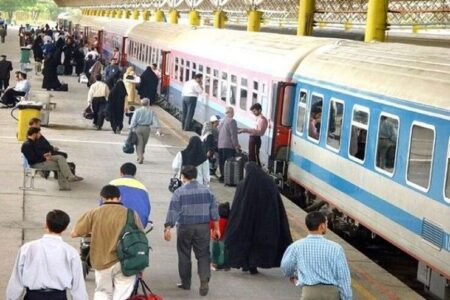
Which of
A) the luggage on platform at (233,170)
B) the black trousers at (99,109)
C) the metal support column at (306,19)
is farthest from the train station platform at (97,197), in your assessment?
the metal support column at (306,19)

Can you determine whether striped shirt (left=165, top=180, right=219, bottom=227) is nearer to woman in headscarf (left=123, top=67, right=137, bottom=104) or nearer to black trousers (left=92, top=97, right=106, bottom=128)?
black trousers (left=92, top=97, right=106, bottom=128)

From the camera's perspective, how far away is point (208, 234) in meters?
11.0

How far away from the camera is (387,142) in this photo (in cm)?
1308

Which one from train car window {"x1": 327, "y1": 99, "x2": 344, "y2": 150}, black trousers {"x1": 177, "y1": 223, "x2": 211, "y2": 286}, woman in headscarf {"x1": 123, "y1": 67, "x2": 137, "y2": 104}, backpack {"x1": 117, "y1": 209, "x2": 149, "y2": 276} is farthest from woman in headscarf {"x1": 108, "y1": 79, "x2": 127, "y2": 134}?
backpack {"x1": 117, "y1": 209, "x2": 149, "y2": 276}

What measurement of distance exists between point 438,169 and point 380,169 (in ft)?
6.89

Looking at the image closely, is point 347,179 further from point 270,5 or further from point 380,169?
point 270,5

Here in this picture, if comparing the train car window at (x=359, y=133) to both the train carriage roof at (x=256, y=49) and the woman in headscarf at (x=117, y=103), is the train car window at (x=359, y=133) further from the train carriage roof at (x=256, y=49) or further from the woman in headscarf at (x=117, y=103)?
the woman in headscarf at (x=117, y=103)

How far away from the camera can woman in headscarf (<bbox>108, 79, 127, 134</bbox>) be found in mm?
24859

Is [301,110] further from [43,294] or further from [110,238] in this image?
[43,294]

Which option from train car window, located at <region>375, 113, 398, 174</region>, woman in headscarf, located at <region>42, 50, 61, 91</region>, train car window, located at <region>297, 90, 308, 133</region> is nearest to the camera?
train car window, located at <region>375, 113, 398, 174</region>

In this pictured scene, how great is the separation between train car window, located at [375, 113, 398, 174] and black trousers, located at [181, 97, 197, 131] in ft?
45.6

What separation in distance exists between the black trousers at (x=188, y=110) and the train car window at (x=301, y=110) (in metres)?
9.40

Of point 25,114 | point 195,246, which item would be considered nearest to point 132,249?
point 195,246

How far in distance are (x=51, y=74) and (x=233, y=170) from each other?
19313 millimetres
